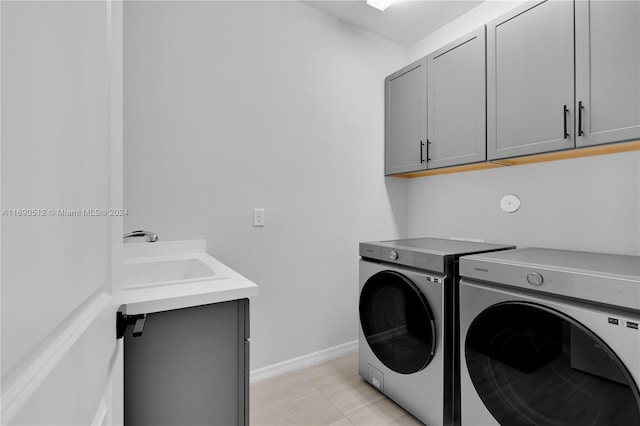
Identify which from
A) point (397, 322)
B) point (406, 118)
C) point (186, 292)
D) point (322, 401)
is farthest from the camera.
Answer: point (406, 118)

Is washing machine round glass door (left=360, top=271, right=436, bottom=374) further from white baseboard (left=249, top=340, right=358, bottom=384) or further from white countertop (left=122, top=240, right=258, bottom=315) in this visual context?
white countertop (left=122, top=240, right=258, bottom=315)

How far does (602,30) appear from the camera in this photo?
1.39 metres

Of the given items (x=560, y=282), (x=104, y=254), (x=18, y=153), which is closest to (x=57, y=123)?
(x=18, y=153)

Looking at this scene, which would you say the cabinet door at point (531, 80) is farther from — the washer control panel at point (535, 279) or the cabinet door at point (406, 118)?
the washer control panel at point (535, 279)

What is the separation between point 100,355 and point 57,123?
370 millimetres

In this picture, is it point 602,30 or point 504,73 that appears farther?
point 504,73

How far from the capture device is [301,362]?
7.13 feet

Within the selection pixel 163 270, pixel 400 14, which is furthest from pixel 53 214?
pixel 400 14

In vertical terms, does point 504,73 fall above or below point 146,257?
above

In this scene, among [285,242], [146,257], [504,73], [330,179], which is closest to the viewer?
[146,257]

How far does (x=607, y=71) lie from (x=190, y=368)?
82.1 inches

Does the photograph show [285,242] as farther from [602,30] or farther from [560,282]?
[602,30]

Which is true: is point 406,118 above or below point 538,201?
above

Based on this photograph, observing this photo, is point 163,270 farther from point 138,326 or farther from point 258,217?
point 138,326
